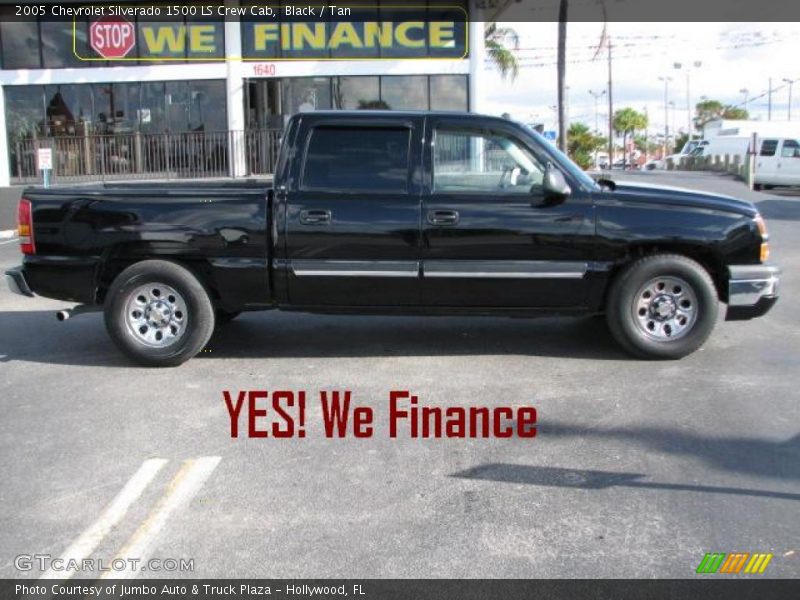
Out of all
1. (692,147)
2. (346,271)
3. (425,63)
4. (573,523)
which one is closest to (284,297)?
(346,271)

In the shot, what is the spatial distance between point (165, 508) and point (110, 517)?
26 centimetres

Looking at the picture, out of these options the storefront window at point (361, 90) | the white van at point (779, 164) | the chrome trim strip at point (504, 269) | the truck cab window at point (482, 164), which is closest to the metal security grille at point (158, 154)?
the storefront window at point (361, 90)

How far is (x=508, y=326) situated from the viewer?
8.00 metres

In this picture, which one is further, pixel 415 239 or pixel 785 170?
pixel 785 170

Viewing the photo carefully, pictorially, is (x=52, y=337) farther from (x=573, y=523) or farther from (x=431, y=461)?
(x=573, y=523)

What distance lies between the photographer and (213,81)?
22266 millimetres

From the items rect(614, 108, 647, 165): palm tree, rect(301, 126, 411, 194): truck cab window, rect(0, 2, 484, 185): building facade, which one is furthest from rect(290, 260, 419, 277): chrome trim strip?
rect(614, 108, 647, 165): palm tree

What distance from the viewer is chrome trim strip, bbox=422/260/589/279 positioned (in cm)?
651

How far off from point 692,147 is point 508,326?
159 feet

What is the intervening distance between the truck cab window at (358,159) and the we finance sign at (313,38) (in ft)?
52.1

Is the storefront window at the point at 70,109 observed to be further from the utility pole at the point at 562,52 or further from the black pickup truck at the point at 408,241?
the black pickup truck at the point at 408,241

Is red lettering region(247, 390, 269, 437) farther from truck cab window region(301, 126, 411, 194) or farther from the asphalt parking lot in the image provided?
truck cab window region(301, 126, 411, 194)

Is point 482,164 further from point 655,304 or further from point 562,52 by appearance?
point 562,52

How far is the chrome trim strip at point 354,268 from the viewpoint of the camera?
6.54 meters
